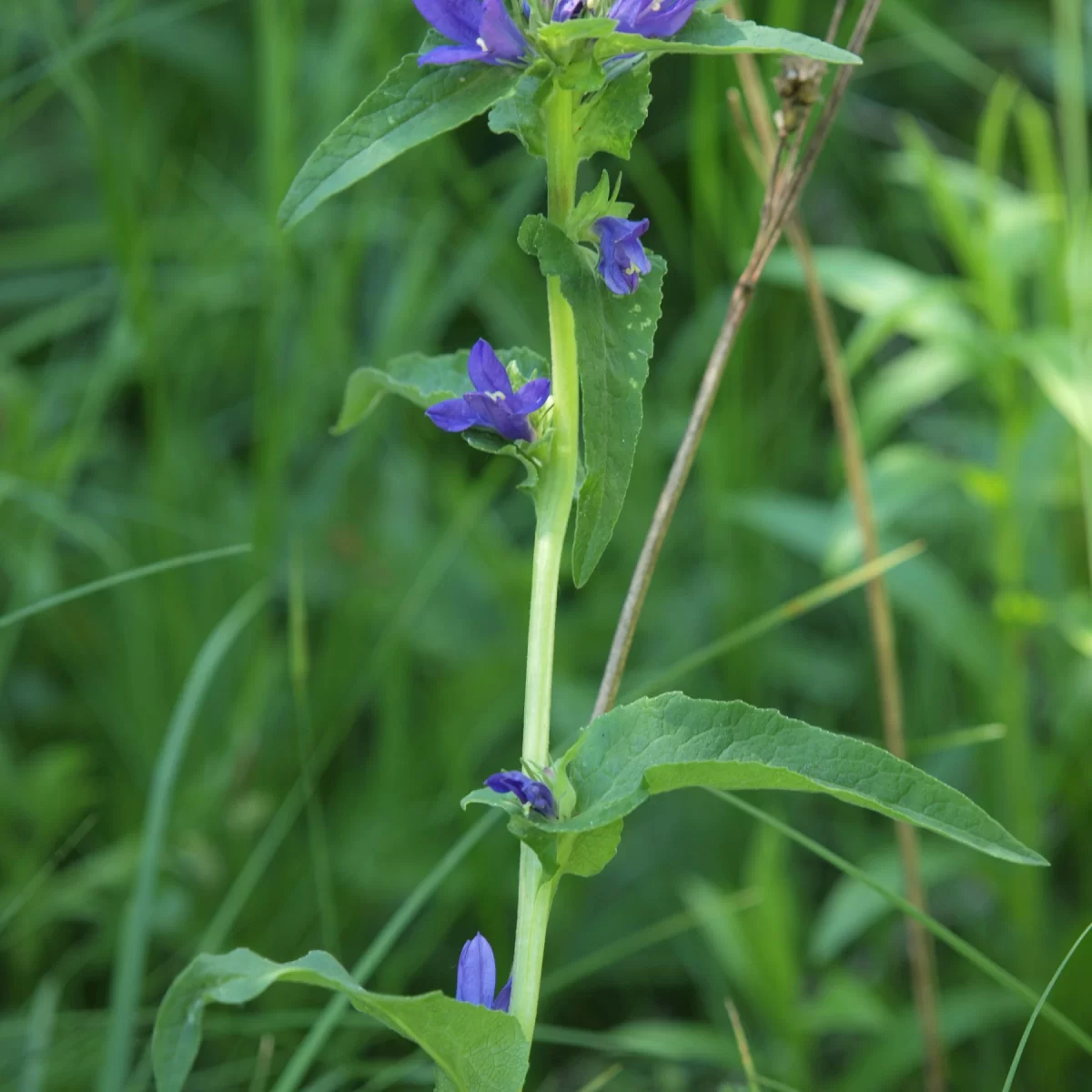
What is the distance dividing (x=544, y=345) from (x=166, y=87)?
1.22 metres

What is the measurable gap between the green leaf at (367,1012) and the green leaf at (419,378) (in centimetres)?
43

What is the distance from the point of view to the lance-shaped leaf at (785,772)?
2.55 feet

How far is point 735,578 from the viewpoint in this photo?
2139 millimetres

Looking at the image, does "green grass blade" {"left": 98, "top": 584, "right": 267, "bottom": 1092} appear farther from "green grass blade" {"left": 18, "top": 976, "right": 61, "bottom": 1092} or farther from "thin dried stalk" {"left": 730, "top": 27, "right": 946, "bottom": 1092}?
"thin dried stalk" {"left": 730, "top": 27, "right": 946, "bottom": 1092}

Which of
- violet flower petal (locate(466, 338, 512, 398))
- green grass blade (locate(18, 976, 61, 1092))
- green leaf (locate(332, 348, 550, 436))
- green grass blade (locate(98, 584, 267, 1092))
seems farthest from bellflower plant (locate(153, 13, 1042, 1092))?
green grass blade (locate(18, 976, 61, 1092))

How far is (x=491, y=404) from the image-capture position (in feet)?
2.90

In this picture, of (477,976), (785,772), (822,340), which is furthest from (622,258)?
(822,340)

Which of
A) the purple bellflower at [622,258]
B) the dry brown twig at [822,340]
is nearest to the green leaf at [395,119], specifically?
the purple bellflower at [622,258]

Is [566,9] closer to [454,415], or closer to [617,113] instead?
[617,113]

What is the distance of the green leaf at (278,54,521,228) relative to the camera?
85 centimetres

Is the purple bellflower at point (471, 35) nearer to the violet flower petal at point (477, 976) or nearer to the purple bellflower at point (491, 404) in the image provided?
the purple bellflower at point (491, 404)

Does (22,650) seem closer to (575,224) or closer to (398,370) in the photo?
(398,370)

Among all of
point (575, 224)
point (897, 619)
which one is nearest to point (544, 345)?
point (897, 619)

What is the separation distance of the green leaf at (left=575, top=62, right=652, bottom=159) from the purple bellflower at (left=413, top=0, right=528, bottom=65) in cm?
6
